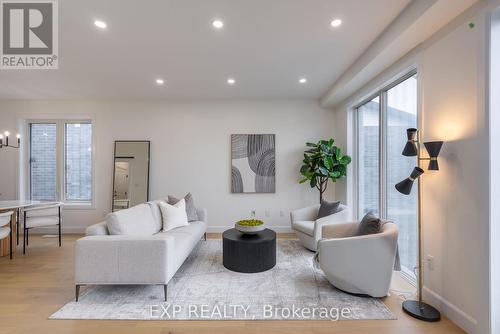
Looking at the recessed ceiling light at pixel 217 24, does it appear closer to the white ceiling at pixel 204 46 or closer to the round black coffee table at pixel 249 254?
the white ceiling at pixel 204 46

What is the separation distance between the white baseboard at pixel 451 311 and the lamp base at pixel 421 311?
7cm

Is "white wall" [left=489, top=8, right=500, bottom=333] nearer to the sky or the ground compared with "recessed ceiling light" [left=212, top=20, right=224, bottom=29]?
nearer to the ground

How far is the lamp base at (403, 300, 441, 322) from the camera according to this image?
7.27ft

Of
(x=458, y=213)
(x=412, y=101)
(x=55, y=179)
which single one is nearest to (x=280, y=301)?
(x=458, y=213)

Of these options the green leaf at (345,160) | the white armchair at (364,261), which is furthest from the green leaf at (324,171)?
the white armchair at (364,261)

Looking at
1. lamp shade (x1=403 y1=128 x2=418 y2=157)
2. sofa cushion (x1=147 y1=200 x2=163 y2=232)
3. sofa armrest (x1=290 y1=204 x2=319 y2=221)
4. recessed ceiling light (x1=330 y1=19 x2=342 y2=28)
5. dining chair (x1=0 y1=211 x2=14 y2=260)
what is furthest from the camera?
sofa armrest (x1=290 y1=204 x2=319 y2=221)

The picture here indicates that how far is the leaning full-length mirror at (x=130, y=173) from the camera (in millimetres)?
5160

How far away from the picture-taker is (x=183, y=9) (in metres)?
2.27

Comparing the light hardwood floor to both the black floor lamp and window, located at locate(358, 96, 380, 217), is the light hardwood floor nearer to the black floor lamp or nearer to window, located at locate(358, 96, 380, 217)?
the black floor lamp

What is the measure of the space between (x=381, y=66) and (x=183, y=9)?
8.41 feet

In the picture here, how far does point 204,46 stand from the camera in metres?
2.95

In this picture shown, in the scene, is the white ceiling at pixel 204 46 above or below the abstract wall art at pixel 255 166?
above

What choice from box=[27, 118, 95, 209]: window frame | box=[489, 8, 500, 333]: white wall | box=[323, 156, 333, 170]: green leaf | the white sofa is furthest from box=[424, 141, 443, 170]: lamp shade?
box=[27, 118, 95, 209]: window frame

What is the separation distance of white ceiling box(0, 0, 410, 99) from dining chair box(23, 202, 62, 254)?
2.20 m
